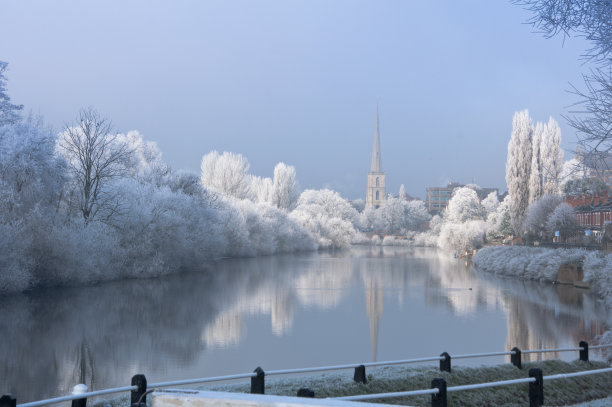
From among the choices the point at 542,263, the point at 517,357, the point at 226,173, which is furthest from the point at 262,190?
the point at 517,357

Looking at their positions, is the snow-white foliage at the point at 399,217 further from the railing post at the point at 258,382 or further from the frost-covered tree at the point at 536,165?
the railing post at the point at 258,382

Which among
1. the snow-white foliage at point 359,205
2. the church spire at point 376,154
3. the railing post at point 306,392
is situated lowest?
the railing post at point 306,392

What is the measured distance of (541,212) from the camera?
39844mm

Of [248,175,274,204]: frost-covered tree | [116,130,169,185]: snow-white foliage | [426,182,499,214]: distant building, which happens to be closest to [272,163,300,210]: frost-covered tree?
[248,175,274,204]: frost-covered tree

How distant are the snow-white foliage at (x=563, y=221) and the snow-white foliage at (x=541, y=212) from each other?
7.58 ft

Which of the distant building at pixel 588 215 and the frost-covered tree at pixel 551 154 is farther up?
the frost-covered tree at pixel 551 154

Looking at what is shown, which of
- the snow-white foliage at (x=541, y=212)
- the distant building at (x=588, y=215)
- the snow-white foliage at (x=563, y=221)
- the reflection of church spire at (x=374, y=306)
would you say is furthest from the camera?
the snow-white foliage at (x=541, y=212)

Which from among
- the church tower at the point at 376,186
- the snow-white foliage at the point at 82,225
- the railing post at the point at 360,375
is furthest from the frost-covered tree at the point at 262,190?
the railing post at the point at 360,375

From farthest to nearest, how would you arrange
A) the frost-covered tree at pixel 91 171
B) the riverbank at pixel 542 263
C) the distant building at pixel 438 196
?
the distant building at pixel 438 196, the frost-covered tree at pixel 91 171, the riverbank at pixel 542 263

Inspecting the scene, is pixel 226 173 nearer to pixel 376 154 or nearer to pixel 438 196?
pixel 438 196

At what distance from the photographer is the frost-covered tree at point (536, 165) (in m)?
41.8

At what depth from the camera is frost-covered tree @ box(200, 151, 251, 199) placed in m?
68.2

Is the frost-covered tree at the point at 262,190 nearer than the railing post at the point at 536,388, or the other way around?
the railing post at the point at 536,388

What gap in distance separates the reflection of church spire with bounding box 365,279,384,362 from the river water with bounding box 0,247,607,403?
0.14 ft
